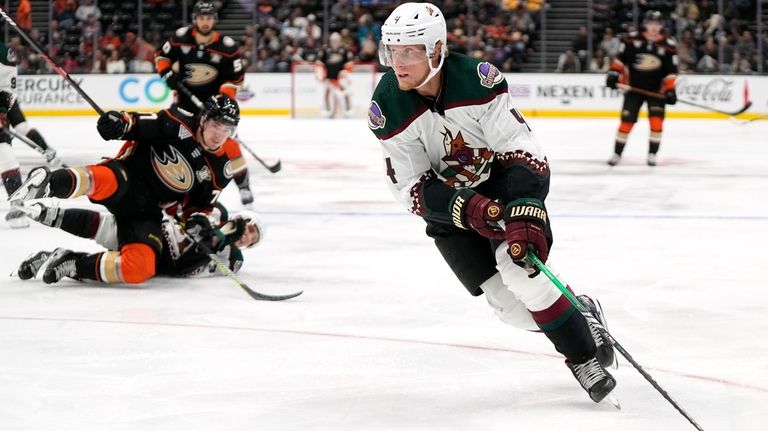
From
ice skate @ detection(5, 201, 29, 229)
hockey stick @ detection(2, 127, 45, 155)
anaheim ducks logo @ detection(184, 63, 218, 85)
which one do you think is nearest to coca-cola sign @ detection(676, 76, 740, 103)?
anaheim ducks logo @ detection(184, 63, 218, 85)

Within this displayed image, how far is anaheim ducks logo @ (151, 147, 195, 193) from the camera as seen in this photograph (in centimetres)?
441

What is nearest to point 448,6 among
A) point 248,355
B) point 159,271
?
point 159,271

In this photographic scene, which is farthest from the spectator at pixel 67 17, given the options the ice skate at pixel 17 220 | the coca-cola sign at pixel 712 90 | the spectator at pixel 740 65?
the ice skate at pixel 17 220

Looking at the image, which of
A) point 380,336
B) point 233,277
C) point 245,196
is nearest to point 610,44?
point 245,196

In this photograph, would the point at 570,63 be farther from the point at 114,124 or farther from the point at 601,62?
the point at 114,124

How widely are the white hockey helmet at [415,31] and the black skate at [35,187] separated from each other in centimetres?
193

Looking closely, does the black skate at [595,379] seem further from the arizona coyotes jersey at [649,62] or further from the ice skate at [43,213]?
the arizona coyotes jersey at [649,62]

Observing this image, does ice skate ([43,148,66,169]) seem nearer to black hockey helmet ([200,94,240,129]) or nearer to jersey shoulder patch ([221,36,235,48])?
jersey shoulder patch ([221,36,235,48])

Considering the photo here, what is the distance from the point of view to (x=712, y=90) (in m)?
14.2

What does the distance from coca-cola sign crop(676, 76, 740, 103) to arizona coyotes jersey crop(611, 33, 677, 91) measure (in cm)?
485

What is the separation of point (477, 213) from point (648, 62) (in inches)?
285

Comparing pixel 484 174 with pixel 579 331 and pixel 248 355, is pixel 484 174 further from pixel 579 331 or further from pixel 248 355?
pixel 248 355

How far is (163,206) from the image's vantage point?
449 centimetres

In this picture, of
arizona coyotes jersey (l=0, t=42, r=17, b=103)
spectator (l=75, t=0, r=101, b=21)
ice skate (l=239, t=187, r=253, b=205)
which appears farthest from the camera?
spectator (l=75, t=0, r=101, b=21)
